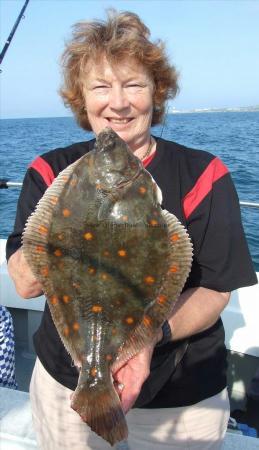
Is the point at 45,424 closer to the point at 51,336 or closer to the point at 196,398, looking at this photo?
the point at 51,336

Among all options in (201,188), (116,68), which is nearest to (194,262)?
(201,188)

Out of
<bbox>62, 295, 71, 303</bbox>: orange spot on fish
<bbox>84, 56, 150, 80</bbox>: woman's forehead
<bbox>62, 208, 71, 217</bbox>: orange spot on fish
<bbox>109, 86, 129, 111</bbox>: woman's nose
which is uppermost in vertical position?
<bbox>84, 56, 150, 80</bbox>: woman's forehead

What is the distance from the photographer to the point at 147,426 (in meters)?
2.10

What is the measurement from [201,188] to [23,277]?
897mm

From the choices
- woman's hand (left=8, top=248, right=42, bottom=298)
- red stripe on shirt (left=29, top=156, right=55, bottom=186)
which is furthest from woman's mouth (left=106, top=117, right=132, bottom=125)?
woman's hand (left=8, top=248, right=42, bottom=298)

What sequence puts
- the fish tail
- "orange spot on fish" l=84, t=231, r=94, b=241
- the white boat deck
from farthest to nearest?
the white boat deck, "orange spot on fish" l=84, t=231, r=94, b=241, the fish tail

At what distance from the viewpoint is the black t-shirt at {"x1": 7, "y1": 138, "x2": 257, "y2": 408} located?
1995 millimetres

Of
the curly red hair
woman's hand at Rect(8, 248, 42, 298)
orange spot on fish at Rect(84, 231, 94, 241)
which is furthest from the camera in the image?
the curly red hair

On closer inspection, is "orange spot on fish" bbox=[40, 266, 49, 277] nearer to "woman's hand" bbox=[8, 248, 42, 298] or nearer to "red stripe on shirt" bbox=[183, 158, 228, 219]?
"woman's hand" bbox=[8, 248, 42, 298]

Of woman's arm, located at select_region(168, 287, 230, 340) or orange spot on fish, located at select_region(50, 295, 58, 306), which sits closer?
orange spot on fish, located at select_region(50, 295, 58, 306)

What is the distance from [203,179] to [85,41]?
0.93 metres

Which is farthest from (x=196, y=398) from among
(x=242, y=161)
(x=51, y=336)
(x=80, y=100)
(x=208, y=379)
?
(x=242, y=161)

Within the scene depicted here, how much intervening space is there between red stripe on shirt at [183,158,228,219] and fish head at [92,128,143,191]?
1.34ft

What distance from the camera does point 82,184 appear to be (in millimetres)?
1676
